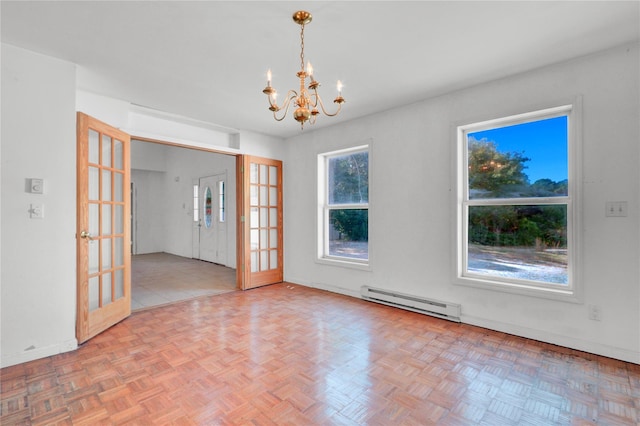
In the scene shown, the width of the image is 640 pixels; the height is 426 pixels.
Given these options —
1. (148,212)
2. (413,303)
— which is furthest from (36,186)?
(148,212)

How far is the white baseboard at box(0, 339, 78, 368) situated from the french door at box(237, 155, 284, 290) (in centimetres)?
230

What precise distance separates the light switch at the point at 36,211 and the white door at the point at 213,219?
14.5 ft

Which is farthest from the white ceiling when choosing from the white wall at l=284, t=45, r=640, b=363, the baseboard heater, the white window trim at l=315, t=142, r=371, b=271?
the baseboard heater

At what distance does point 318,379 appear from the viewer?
7.19ft

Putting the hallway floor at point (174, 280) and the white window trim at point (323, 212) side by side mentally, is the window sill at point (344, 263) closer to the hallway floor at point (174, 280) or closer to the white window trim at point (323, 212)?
the white window trim at point (323, 212)

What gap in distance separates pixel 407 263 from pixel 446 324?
80 centimetres

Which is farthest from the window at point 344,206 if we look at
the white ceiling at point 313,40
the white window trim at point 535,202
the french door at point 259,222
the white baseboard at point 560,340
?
the white baseboard at point 560,340

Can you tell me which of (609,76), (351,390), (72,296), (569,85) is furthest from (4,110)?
(609,76)

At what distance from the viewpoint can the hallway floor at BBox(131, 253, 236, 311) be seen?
433 cm

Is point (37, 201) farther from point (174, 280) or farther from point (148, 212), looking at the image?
point (148, 212)

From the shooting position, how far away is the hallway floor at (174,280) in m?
4.33

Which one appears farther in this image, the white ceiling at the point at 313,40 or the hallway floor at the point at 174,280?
the hallway floor at the point at 174,280

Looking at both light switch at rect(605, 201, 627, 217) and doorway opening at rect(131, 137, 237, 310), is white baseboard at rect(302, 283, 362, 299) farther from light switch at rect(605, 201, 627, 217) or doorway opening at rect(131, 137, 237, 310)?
light switch at rect(605, 201, 627, 217)

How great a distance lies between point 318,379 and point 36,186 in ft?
9.01
